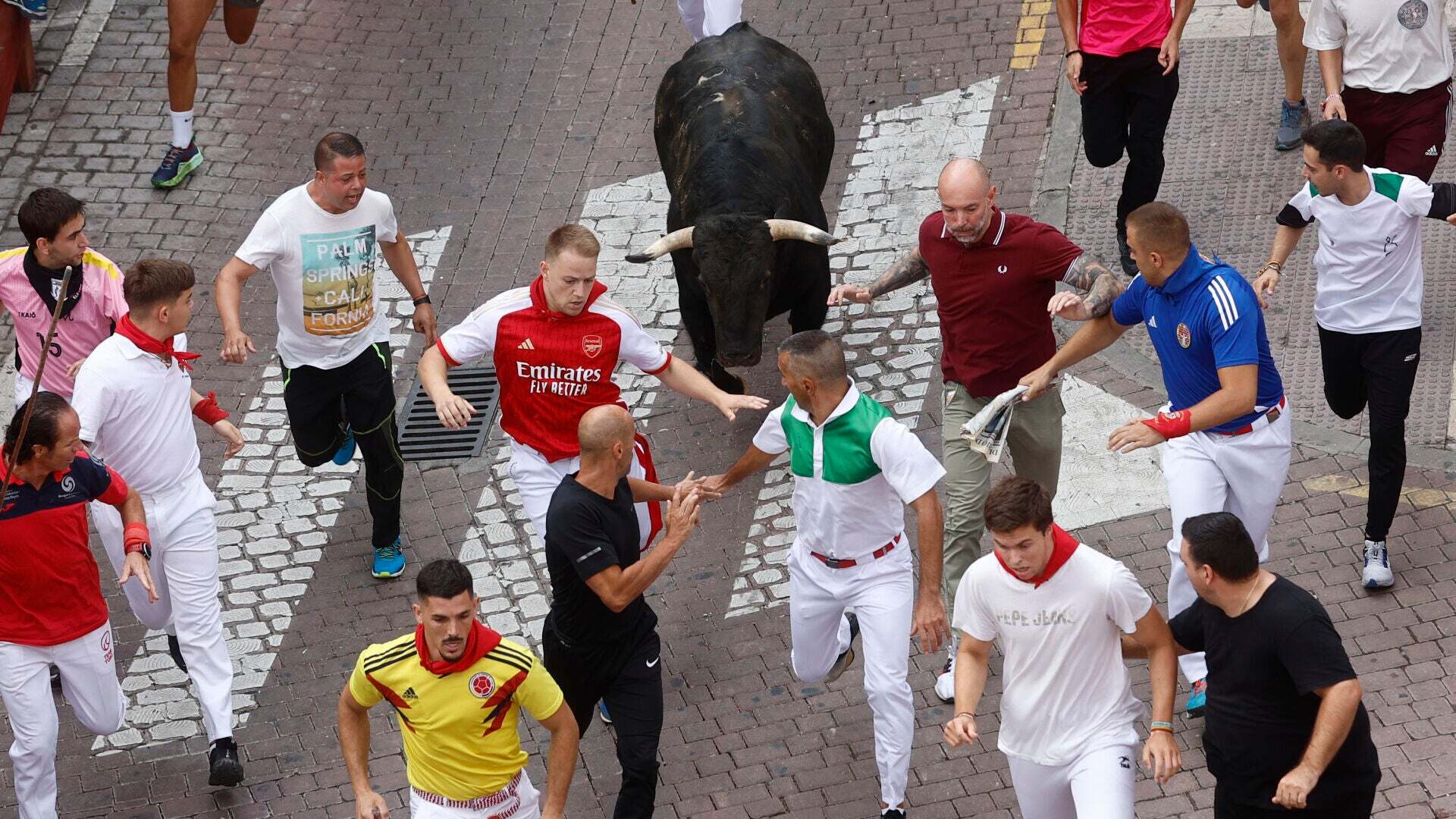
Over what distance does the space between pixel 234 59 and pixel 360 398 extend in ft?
18.0

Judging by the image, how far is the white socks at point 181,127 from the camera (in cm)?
1285

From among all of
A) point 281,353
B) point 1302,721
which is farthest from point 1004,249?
point 281,353

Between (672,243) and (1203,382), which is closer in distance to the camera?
(1203,382)

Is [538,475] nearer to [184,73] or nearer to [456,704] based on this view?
[456,704]

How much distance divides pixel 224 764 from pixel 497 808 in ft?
6.61

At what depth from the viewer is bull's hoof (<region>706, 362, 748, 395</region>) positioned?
10.8 metres

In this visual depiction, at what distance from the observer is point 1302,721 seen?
248 inches

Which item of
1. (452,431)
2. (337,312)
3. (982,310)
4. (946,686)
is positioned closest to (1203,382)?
(982,310)

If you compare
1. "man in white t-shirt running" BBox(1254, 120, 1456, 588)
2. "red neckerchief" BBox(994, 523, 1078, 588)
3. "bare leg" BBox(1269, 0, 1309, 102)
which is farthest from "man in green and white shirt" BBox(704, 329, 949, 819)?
"bare leg" BBox(1269, 0, 1309, 102)

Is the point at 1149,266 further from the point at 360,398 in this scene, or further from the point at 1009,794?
the point at 360,398

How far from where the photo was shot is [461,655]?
6641 mm

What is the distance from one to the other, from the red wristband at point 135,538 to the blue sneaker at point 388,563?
1999mm

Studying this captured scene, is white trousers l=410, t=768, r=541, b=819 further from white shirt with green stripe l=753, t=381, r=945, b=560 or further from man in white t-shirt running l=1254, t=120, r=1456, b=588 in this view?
man in white t-shirt running l=1254, t=120, r=1456, b=588

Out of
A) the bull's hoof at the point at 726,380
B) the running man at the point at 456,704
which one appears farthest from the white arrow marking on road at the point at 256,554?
the running man at the point at 456,704
